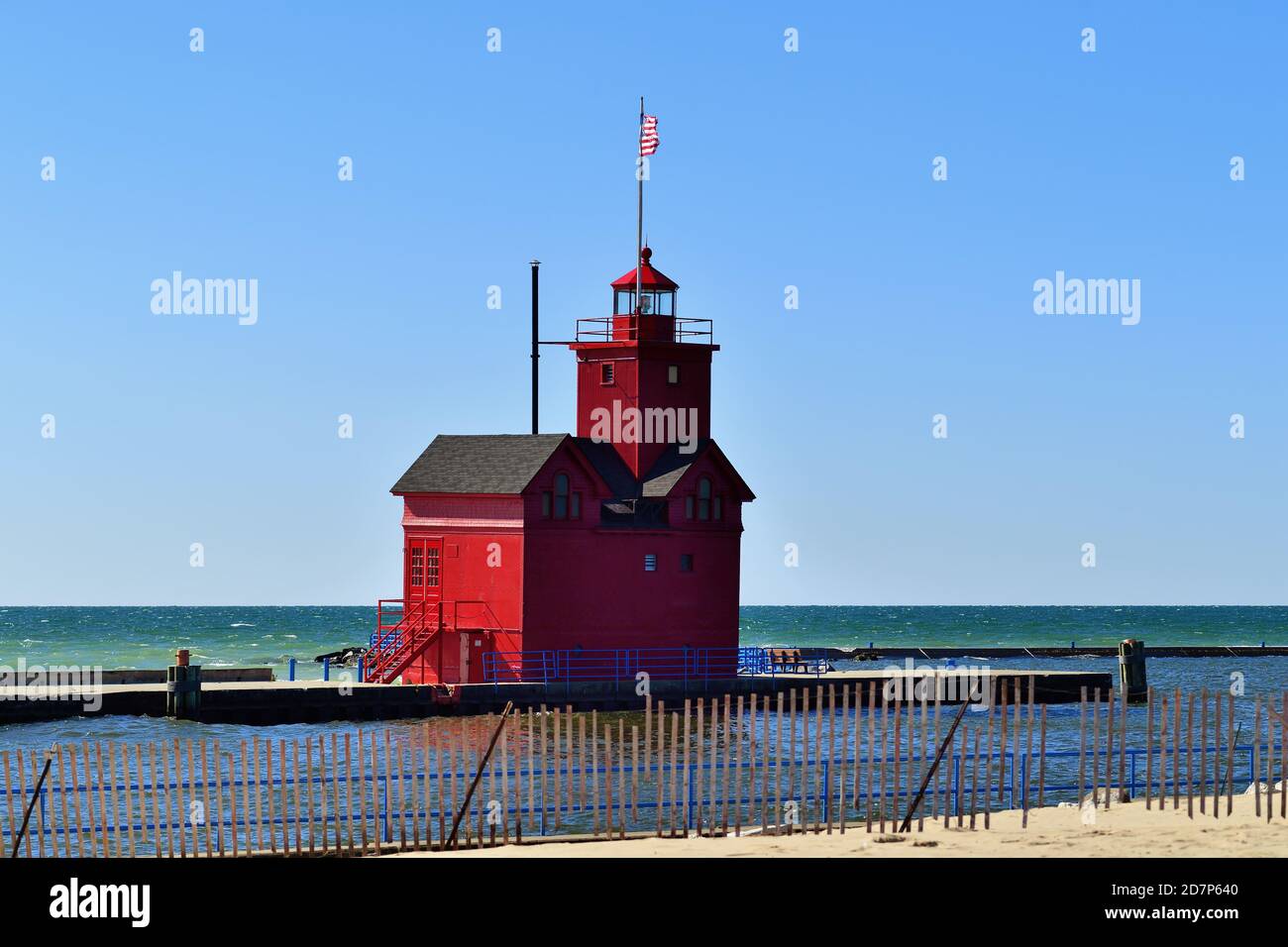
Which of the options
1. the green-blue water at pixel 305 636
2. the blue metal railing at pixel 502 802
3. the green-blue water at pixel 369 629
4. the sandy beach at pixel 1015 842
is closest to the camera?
the sandy beach at pixel 1015 842

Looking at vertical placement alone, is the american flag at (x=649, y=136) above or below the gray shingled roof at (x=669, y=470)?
above

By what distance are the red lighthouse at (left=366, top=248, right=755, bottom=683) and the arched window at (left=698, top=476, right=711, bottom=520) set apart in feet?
0.14

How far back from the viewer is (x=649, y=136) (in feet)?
176

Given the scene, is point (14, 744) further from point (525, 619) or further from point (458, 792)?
point (458, 792)

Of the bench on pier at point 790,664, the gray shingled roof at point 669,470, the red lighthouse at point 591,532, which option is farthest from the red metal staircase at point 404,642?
the bench on pier at point 790,664

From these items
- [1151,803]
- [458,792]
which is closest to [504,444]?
[458,792]

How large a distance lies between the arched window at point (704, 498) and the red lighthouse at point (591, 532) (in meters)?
0.04

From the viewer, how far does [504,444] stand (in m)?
55.0

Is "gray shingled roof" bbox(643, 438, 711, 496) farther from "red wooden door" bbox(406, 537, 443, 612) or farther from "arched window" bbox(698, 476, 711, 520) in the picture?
"red wooden door" bbox(406, 537, 443, 612)

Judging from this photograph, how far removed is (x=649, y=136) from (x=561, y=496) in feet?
32.8

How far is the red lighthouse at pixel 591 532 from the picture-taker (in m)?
52.6

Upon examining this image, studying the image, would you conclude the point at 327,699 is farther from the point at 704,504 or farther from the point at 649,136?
the point at 649,136

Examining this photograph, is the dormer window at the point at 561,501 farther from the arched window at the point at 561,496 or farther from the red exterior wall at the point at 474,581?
the red exterior wall at the point at 474,581
